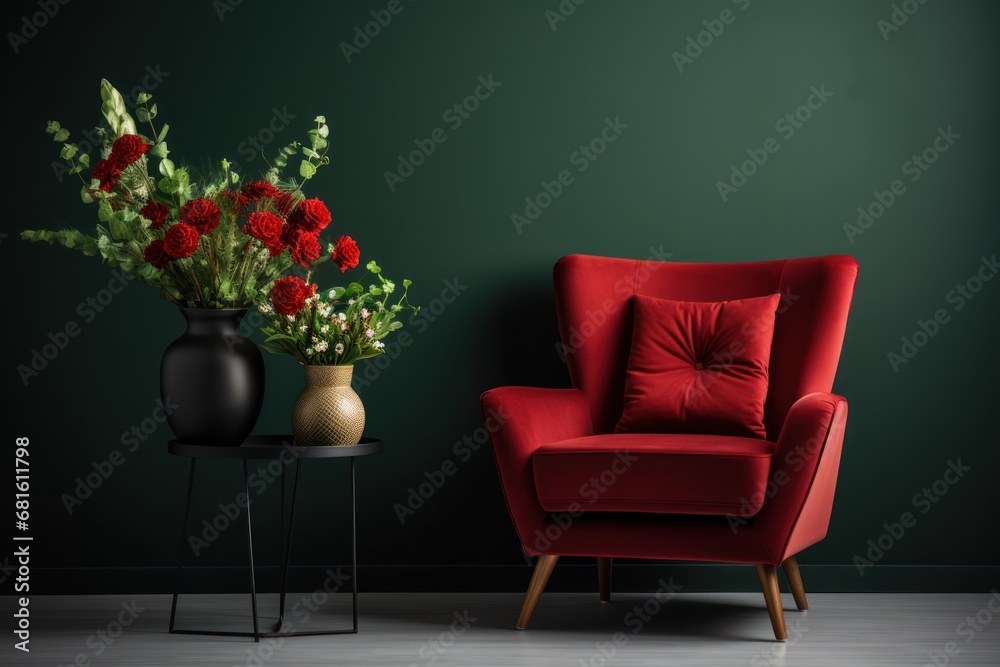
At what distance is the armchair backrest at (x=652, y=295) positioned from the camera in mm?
2824

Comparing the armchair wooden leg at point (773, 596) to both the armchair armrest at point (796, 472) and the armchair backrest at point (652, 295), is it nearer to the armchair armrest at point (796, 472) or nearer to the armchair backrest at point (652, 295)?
the armchair armrest at point (796, 472)

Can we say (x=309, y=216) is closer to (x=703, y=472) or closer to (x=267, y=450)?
(x=267, y=450)

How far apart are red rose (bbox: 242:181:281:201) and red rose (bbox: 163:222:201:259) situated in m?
0.19

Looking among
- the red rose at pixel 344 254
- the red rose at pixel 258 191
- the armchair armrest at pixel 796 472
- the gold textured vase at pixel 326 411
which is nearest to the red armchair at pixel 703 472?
the armchair armrest at pixel 796 472

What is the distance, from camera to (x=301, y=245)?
2.36 meters

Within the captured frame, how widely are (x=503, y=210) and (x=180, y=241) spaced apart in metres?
1.21

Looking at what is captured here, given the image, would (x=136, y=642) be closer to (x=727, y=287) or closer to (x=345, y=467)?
(x=345, y=467)

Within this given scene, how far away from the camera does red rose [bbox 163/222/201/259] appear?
2.27 m

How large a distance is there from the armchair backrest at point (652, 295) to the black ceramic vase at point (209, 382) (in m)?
1.02

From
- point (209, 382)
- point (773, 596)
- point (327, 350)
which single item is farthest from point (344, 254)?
point (773, 596)

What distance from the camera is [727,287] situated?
2963 millimetres

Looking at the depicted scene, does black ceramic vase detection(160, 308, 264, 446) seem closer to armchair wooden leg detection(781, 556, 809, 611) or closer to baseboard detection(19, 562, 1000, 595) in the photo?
baseboard detection(19, 562, 1000, 595)

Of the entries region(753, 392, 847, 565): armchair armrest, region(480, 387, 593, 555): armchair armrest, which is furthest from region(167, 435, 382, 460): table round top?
region(753, 392, 847, 565): armchair armrest

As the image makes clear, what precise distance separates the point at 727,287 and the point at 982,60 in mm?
1174
